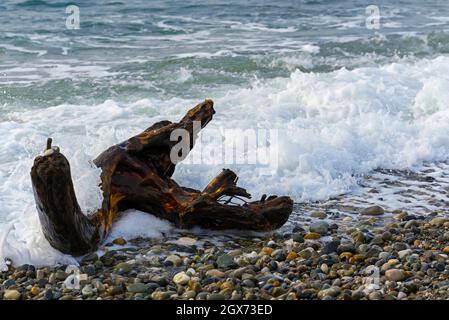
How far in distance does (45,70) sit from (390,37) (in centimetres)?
810

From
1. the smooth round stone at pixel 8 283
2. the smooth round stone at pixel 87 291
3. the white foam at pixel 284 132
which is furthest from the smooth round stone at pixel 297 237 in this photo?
the smooth round stone at pixel 8 283

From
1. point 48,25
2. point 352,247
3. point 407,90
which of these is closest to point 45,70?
point 48,25

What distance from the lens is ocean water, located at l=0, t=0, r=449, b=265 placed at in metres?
7.12

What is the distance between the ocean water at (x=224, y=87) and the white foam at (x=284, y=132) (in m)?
0.02

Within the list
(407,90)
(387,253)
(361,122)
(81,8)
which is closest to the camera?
(387,253)

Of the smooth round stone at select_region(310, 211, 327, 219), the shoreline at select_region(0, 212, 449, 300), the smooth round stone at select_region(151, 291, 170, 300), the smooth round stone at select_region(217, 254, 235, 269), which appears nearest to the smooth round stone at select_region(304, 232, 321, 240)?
the shoreline at select_region(0, 212, 449, 300)

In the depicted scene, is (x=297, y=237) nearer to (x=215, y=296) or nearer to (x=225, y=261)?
(x=225, y=261)

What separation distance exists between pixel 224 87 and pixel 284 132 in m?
3.36

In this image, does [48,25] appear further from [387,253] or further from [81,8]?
[387,253]

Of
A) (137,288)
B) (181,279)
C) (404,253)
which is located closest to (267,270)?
(181,279)

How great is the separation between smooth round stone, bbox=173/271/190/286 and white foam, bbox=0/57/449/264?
82 cm

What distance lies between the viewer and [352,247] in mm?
5383

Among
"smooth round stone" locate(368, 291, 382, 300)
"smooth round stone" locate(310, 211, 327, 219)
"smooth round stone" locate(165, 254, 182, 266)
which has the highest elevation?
"smooth round stone" locate(165, 254, 182, 266)

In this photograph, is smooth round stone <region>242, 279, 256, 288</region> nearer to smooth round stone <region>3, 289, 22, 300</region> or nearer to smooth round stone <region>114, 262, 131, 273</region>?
smooth round stone <region>114, 262, 131, 273</region>
